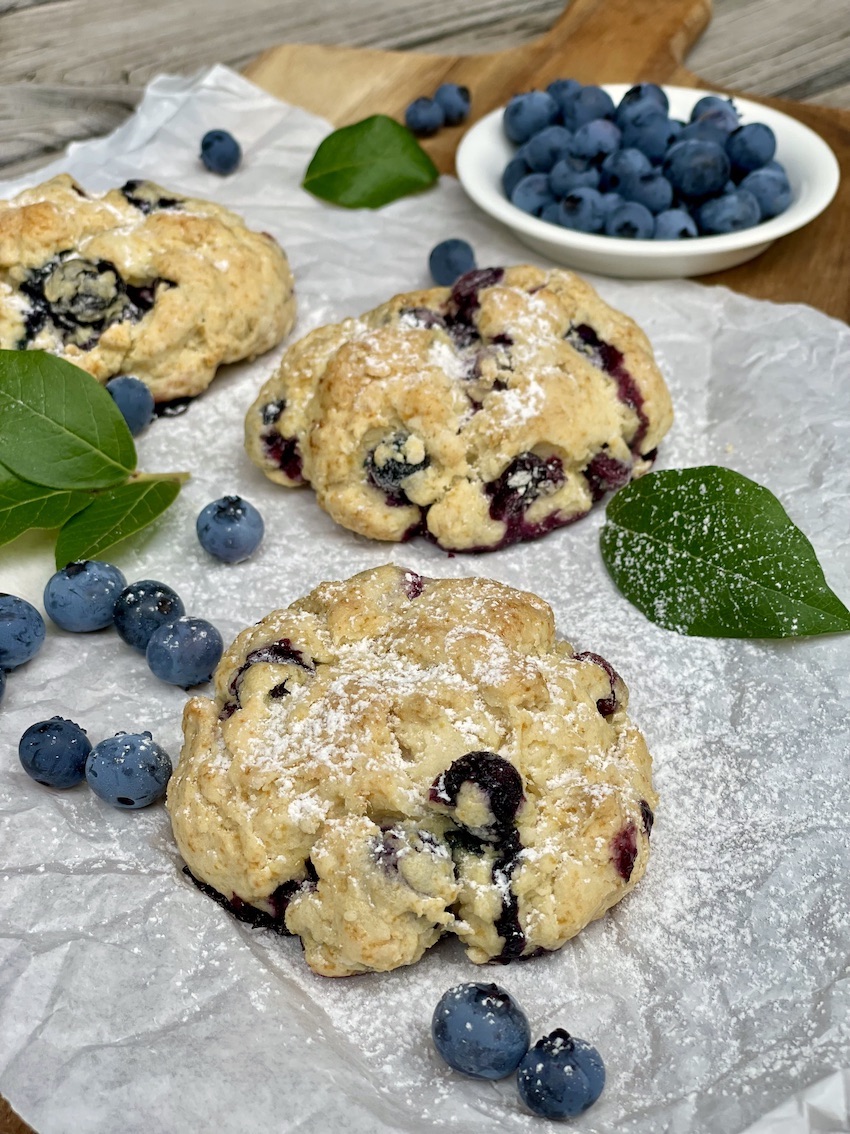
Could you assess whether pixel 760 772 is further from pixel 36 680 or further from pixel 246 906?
pixel 36 680

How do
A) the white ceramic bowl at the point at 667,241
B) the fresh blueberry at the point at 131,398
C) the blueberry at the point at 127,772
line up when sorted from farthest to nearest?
the white ceramic bowl at the point at 667,241
the fresh blueberry at the point at 131,398
the blueberry at the point at 127,772

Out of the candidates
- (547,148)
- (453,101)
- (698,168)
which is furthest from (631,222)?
(453,101)

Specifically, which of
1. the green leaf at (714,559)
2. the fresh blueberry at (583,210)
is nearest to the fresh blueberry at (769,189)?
the fresh blueberry at (583,210)

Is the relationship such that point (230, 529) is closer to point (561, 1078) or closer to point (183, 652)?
point (183, 652)

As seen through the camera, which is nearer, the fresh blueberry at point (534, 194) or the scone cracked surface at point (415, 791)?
the scone cracked surface at point (415, 791)

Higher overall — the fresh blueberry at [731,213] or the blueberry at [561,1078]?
the fresh blueberry at [731,213]

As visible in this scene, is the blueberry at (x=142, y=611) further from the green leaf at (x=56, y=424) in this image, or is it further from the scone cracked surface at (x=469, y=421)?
the scone cracked surface at (x=469, y=421)

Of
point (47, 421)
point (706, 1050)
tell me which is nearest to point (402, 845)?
point (706, 1050)
